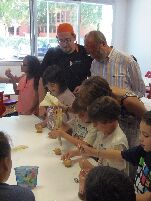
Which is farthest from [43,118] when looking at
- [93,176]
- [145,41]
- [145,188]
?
[145,41]

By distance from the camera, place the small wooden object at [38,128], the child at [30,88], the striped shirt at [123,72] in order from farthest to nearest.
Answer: the child at [30,88] < the small wooden object at [38,128] < the striped shirt at [123,72]

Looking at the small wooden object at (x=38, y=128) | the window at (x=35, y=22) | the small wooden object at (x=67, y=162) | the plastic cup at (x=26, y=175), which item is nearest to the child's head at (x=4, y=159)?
the plastic cup at (x=26, y=175)

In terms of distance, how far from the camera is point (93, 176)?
0.96 metres

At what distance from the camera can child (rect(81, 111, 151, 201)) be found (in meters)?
1.42

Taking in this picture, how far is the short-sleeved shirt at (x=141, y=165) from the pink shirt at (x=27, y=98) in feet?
Result: 5.77

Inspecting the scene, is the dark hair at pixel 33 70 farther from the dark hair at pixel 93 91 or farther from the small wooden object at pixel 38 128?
the dark hair at pixel 93 91

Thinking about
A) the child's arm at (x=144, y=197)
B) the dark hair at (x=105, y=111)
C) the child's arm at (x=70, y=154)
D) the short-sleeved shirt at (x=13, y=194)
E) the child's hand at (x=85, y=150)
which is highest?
the dark hair at (x=105, y=111)

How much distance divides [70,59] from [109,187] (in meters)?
2.24

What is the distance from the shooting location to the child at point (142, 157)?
1.42 m

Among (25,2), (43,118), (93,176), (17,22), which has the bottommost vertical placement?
(43,118)

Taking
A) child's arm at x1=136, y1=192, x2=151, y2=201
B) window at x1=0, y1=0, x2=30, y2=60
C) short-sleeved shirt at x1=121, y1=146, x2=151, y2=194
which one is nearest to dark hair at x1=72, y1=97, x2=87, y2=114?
short-sleeved shirt at x1=121, y1=146, x2=151, y2=194

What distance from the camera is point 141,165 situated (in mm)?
1552

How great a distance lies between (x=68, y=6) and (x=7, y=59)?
70.6 inches

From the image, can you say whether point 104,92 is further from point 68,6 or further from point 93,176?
point 68,6
